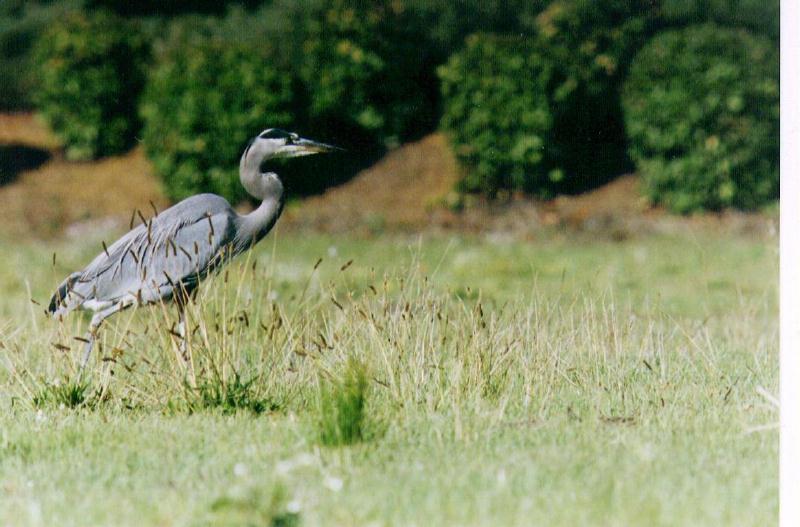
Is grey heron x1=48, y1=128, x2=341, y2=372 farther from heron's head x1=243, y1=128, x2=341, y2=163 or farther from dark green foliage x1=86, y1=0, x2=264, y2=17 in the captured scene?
dark green foliage x1=86, y1=0, x2=264, y2=17

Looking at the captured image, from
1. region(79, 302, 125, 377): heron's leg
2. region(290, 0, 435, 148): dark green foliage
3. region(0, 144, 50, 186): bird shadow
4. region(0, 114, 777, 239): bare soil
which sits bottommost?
region(79, 302, 125, 377): heron's leg

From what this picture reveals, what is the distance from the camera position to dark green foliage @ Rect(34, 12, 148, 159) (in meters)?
7.79

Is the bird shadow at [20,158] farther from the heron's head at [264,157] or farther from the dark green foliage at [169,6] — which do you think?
the heron's head at [264,157]

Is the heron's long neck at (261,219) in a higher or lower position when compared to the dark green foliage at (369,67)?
lower

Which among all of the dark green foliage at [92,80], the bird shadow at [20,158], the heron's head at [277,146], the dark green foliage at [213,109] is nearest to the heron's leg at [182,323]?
the heron's head at [277,146]

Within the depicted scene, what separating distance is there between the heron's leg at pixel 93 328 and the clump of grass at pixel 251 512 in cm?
125

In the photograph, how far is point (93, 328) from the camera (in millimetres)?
3895

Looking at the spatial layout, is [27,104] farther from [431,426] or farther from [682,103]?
[431,426]

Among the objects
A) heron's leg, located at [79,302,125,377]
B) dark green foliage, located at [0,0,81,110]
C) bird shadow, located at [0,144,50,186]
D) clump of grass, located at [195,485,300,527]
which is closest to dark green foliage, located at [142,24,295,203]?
bird shadow, located at [0,144,50,186]

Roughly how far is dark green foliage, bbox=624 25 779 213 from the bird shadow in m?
4.60

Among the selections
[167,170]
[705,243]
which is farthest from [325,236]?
[705,243]

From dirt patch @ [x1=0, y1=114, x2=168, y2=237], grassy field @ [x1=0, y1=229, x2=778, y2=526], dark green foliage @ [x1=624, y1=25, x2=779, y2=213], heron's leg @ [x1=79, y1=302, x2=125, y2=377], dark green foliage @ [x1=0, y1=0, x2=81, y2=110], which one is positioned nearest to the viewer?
grassy field @ [x1=0, y1=229, x2=778, y2=526]

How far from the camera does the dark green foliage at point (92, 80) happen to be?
25.6ft

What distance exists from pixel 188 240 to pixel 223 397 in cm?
90
